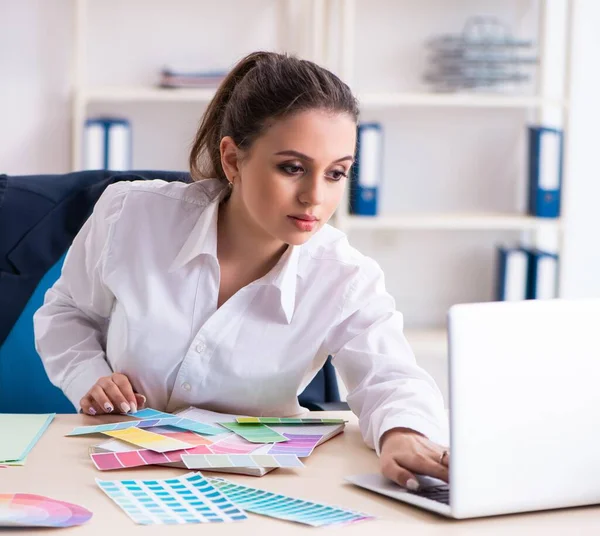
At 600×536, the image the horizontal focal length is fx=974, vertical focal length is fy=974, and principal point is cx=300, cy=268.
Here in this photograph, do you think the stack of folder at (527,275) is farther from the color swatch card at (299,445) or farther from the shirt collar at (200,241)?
the color swatch card at (299,445)

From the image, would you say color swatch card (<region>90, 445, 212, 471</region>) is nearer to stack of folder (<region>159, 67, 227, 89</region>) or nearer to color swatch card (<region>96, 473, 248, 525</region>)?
color swatch card (<region>96, 473, 248, 525</region>)

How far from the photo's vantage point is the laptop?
3.34ft

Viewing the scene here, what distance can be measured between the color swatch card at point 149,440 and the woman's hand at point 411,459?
0.83 feet

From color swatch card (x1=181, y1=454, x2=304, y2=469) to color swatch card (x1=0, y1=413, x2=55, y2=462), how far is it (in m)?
0.22

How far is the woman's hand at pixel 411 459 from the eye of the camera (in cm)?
115

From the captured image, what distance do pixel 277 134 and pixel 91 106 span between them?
200 cm

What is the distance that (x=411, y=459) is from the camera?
46.4 inches

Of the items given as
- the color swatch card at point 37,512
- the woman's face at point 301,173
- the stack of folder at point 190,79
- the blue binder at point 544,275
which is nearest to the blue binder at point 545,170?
the blue binder at point 544,275

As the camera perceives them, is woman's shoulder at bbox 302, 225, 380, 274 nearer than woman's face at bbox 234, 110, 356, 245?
No

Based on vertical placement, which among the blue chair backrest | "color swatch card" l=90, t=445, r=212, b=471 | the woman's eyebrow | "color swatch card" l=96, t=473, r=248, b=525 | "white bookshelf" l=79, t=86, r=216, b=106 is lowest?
the blue chair backrest

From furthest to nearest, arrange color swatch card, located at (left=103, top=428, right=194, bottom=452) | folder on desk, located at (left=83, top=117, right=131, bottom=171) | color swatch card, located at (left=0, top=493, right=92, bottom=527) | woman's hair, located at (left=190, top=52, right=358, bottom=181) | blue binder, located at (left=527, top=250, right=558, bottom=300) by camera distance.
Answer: blue binder, located at (left=527, top=250, right=558, bottom=300) < folder on desk, located at (left=83, top=117, right=131, bottom=171) < woman's hair, located at (left=190, top=52, right=358, bottom=181) < color swatch card, located at (left=103, top=428, right=194, bottom=452) < color swatch card, located at (left=0, top=493, right=92, bottom=527)

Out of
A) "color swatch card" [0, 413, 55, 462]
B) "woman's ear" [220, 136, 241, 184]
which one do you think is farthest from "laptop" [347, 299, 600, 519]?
"woman's ear" [220, 136, 241, 184]

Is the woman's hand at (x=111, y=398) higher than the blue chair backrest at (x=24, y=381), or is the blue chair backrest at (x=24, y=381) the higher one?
the woman's hand at (x=111, y=398)

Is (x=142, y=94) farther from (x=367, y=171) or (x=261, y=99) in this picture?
(x=261, y=99)
